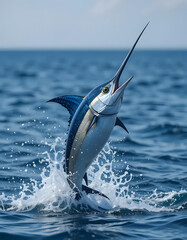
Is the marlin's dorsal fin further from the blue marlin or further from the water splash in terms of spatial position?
the water splash

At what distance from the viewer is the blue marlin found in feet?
20.6

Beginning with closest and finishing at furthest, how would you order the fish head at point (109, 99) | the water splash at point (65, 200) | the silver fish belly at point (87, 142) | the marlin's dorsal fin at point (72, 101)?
the fish head at point (109, 99) → the silver fish belly at point (87, 142) → the marlin's dorsal fin at point (72, 101) → the water splash at point (65, 200)

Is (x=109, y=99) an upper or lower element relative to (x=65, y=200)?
upper

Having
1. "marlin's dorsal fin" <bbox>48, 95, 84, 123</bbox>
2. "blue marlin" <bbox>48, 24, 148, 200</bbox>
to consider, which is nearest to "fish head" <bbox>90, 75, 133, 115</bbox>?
"blue marlin" <bbox>48, 24, 148, 200</bbox>

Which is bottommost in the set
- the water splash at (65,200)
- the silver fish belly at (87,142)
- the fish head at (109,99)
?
the water splash at (65,200)

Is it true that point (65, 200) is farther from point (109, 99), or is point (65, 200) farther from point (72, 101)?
point (109, 99)

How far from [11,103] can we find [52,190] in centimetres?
1357

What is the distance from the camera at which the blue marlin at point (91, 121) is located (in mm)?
6273

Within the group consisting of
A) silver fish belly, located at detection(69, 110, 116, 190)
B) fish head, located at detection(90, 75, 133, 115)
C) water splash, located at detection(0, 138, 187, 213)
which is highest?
fish head, located at detection(90, 75, 133, 115)

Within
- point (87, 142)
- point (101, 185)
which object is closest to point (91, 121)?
point (87, 142)

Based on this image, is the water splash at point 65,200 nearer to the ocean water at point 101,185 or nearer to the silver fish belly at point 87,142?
the ocean water at point 101,185

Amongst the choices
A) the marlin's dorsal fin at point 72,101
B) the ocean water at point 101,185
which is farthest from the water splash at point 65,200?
the marlin's dorsal fin at point 72,101

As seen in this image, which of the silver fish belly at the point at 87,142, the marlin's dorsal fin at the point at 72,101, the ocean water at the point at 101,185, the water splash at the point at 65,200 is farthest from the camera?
the water splash at the point at 65,200

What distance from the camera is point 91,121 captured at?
6.41 metres
